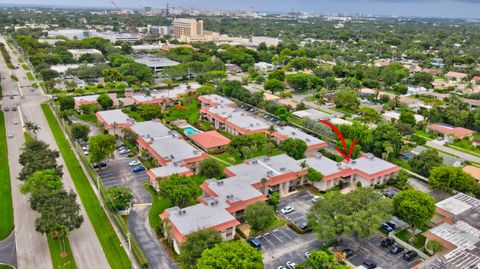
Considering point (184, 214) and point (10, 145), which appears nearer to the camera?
point (184, 214)

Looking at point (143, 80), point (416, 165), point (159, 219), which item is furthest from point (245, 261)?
point (143, 80)

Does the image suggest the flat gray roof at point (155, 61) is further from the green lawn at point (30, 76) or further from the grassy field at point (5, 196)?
the grassy field at point (5, 196)

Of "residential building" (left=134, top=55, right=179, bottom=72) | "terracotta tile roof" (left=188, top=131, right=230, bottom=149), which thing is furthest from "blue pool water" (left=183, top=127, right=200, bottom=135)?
"residential building" (left=134, top=55, right=179, bottom=72)

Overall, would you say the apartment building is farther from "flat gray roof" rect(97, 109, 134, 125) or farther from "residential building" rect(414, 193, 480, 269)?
"flat gray roof" rect(97, 109, 134, 125)

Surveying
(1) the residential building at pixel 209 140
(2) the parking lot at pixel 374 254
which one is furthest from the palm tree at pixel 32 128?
(2) the parking lot at pixel 374 254

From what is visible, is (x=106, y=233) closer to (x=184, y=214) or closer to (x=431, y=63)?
(x=184, y=214)

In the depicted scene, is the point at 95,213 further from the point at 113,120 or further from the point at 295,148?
the point at 295,148

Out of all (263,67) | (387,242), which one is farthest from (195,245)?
(263,67)
